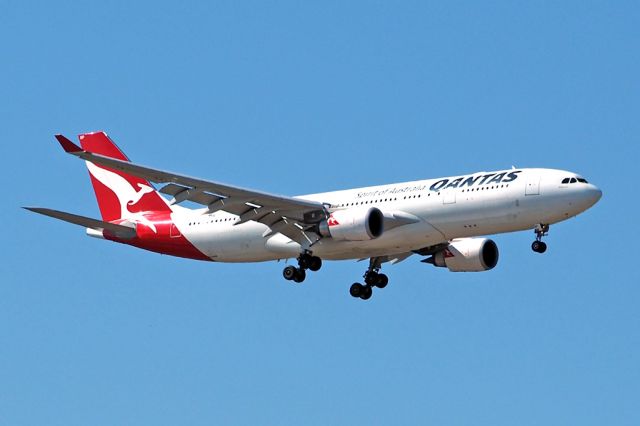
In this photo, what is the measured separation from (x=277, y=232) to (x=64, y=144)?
33.7 ft

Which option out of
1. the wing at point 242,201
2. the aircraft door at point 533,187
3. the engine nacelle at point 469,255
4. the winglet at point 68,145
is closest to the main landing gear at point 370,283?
the engine nacelle at point 469,255

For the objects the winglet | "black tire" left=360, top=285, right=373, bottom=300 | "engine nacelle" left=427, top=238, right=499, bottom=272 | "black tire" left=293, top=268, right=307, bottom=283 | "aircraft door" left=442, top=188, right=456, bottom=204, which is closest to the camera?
the winglet

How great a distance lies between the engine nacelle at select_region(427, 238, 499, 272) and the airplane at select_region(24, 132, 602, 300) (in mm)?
41

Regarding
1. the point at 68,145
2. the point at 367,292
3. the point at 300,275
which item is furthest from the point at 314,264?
the point at 68,145

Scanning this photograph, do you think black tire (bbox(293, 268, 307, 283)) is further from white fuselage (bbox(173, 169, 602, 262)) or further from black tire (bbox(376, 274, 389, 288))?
black tire (bbox(376, 274, 389, 288))

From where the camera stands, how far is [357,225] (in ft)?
179

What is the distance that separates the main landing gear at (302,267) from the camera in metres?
56.7

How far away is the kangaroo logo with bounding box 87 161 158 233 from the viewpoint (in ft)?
208

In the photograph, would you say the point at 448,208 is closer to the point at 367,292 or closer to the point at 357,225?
the point at 357,225

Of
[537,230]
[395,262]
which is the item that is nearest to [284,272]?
[395,262]

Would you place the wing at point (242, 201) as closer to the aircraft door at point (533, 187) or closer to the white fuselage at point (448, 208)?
the white fuselage at point (448, 208)

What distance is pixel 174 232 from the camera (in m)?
60.6

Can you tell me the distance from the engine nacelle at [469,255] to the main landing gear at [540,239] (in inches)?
225

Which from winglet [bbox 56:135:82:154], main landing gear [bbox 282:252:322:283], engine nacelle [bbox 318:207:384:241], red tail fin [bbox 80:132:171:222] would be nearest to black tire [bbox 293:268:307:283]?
main landing gear [bbox 282:252:322:283]
